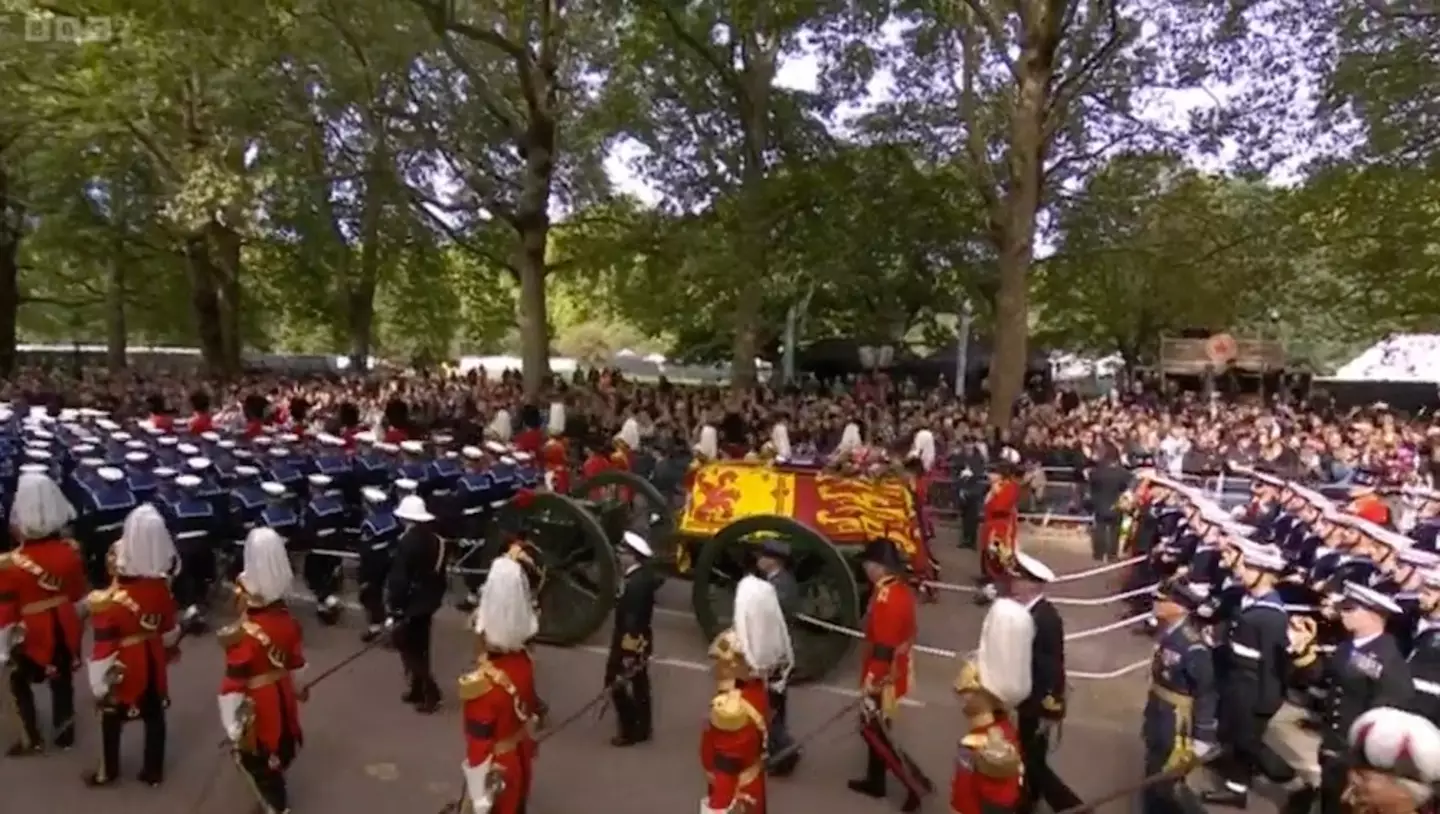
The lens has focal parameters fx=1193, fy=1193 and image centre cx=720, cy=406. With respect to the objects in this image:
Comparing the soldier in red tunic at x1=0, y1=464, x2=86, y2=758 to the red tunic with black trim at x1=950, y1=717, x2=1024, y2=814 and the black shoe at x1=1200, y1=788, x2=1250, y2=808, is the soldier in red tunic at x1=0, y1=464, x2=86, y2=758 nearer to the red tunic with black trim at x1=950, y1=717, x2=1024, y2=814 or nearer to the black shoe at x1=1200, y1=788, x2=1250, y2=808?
the red tunic with black trim at x1=950, y1=717, x2=1024, y2=814

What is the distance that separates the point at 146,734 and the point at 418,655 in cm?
194

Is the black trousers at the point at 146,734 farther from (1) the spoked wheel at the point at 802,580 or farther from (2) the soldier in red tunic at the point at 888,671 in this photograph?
(2) the soldier in red tunic at the point at 888,671

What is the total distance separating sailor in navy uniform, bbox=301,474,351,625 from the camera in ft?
33.8

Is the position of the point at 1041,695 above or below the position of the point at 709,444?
below

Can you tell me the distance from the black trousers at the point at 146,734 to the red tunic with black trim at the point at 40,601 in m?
0.62

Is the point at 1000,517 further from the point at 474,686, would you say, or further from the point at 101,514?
the point at 101,514

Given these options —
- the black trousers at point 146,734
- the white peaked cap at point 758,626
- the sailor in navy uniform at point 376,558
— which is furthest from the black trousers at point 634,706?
the sailor in navy uniform at point 376,558

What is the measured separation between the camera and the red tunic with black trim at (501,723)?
18.3 feet

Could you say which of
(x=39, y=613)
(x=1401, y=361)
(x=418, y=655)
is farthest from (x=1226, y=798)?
(x=1401, y=361)

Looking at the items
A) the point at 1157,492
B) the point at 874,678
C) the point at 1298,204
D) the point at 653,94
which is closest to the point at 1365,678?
the point at 874,678

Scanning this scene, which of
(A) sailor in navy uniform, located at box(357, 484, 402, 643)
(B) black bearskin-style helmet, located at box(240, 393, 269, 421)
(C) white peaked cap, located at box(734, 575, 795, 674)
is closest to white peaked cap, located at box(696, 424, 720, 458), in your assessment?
(A) sailor in navy uniform, located at box(357, 484, 402, 643)

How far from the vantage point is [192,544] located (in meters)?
9.76

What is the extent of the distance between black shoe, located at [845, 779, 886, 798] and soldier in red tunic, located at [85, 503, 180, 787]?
4.04 meters

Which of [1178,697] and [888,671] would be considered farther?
[888,671]
